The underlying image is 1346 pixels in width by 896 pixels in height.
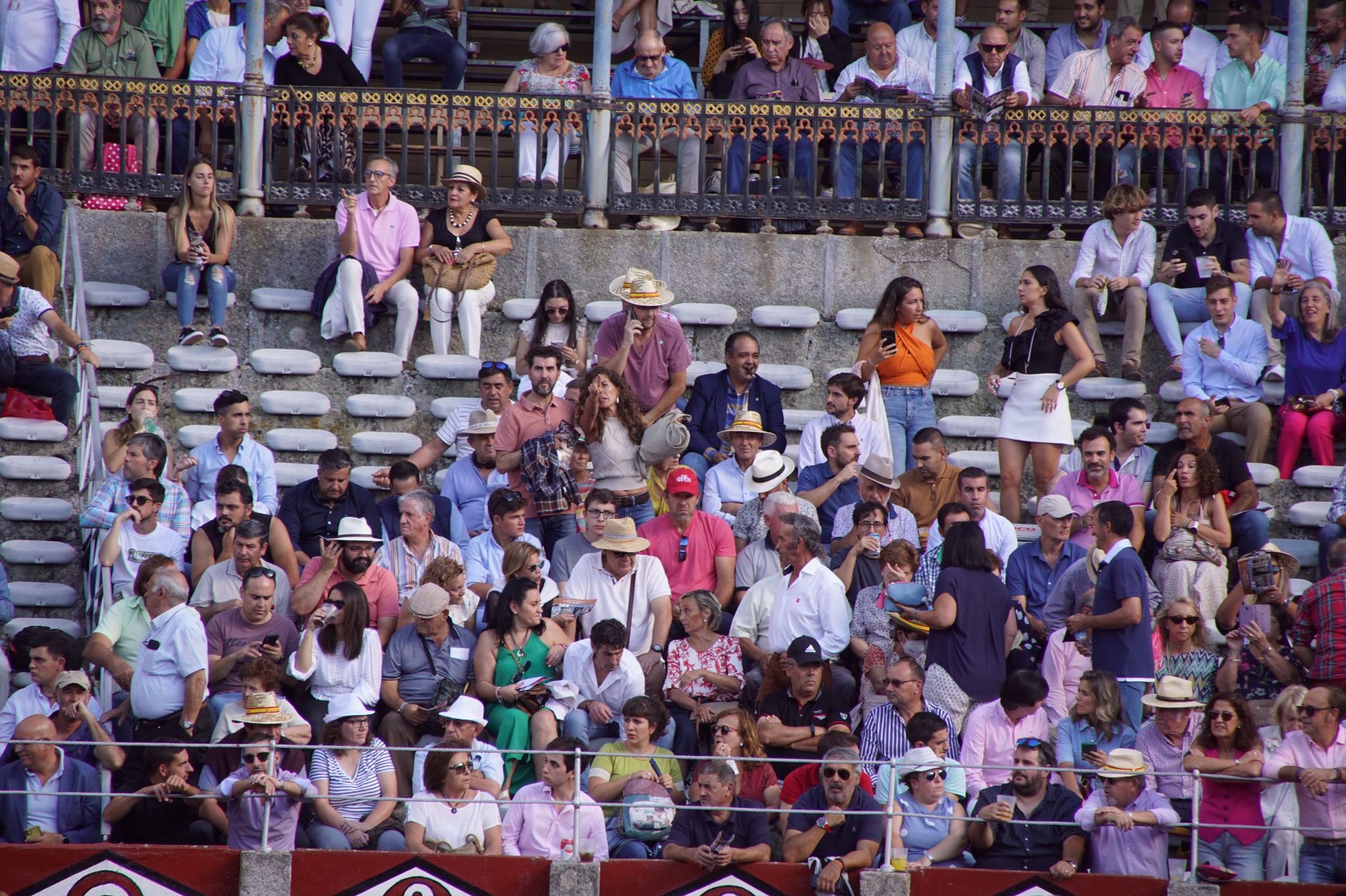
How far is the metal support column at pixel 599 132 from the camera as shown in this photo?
14.6 m

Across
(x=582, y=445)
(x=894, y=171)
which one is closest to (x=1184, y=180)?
(x=894, y=171)

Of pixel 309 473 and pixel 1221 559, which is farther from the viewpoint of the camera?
pixel 309 473

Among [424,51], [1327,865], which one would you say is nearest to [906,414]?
[1327,865]

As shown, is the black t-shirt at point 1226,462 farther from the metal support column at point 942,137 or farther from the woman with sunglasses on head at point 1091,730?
the metal support column at point 942,137

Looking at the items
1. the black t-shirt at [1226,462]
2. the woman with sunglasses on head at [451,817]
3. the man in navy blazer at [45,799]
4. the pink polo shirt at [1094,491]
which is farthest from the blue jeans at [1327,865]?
the man in navy blazer at [45,799]

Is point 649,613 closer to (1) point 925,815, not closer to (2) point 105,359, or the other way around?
(1) point 925,815

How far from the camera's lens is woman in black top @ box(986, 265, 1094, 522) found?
12516 mm

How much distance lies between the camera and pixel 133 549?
11.1m

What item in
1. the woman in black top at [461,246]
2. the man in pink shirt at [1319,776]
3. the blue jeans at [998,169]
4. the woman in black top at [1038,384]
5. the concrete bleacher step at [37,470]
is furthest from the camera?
the blue jeans at [998,169]

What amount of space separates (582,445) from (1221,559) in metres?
3.73

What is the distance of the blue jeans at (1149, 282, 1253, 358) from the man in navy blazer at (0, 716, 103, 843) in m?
7.46

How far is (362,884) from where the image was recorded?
9602 mm

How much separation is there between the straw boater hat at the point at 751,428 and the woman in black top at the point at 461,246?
2.21 m

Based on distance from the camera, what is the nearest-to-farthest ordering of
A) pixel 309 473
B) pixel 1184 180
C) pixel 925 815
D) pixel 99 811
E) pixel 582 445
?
pixel 925 815 → pixel 99 811 → pixel 582 445 → pixel 309 473 → pixel 1184 180
